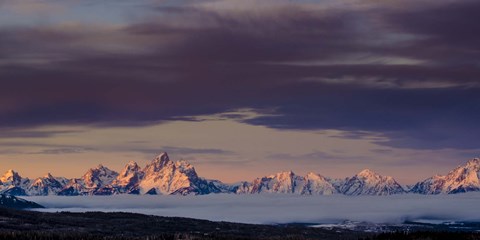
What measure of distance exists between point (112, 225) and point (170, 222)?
15184 mm

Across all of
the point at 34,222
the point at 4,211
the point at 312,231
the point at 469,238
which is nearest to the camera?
the point at 469,238

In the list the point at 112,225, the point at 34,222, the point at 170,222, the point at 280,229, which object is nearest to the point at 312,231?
the point at 280,229

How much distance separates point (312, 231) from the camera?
130 meters

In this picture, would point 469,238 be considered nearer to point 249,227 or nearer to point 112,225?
point 112,225

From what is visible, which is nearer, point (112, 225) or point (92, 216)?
point (112, 225)

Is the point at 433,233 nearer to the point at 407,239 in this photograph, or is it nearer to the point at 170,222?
the point at 407,239

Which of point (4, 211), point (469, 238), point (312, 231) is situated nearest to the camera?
point (469, 238)

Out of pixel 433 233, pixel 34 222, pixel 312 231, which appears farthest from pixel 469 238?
pixel 312 231

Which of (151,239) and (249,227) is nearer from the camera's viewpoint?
(151,239)

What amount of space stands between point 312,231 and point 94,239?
7467 centimetres

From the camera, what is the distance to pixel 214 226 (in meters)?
130

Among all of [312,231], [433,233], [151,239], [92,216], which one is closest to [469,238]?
[433,233]

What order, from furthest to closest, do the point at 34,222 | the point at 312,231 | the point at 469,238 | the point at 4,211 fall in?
the point at 312,231
the point at 4,211
the point at 34,222
the point at 469,238

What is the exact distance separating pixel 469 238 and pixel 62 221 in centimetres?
6935
